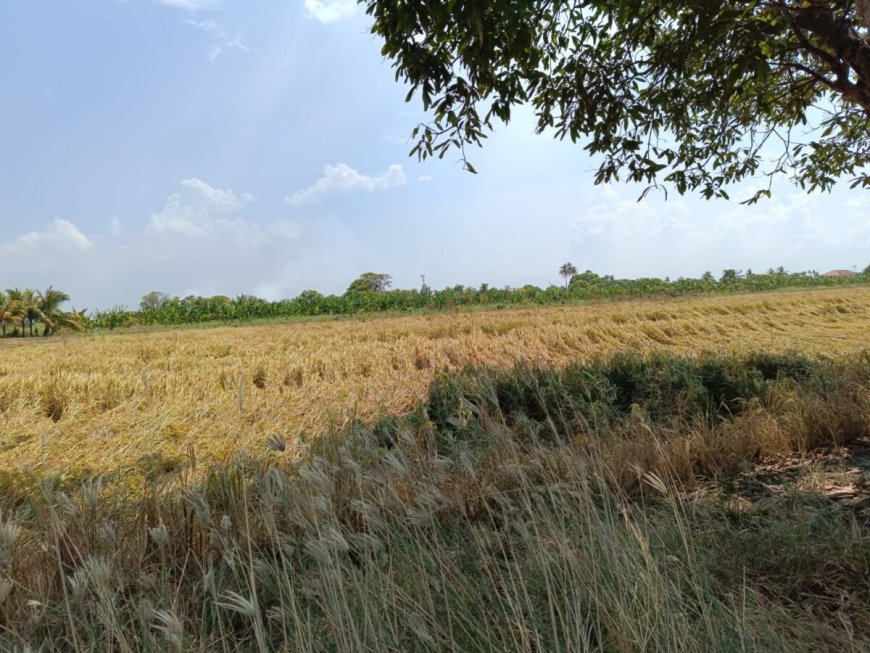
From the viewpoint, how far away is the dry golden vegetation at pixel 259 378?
441 centimetres

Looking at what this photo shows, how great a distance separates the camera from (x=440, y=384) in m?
5.69

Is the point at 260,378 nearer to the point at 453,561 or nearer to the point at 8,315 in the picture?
the point at 453,561

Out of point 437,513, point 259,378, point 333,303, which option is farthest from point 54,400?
point 333,303

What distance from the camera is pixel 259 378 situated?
7375 millimetres

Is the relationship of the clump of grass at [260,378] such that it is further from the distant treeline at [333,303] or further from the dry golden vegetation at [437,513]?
the distant treeline at [333,303]

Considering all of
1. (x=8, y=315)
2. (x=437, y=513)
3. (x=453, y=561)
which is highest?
(x=8, y=315)

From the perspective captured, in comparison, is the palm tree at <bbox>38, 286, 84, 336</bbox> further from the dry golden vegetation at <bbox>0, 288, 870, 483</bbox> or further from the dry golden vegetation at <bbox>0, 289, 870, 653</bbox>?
the dry golden vegetation at <bbox>0, 289, 870, 653</bbox>

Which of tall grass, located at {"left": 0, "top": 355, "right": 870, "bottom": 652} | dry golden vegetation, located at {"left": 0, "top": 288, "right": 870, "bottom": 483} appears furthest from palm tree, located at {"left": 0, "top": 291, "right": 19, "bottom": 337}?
tall grass, located at {"left": 0, "top": 355, "right": 870, "bottom": 652}

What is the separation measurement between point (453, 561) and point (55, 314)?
1401 inches

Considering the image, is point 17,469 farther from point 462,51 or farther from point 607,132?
point 607,132

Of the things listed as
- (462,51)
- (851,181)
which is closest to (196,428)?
(462,51)

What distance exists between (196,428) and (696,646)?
4.94 metres

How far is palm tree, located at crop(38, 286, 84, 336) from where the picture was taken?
89.4 feet

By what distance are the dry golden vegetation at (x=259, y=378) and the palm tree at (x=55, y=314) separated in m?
→ 21.7
